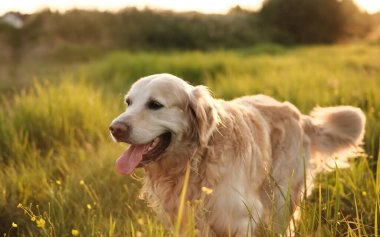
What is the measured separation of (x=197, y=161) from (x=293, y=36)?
2520 centimetres

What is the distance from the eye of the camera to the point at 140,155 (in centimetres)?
267

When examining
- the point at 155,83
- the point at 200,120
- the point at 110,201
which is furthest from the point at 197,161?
the point at 110,201

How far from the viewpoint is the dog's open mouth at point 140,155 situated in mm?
2658

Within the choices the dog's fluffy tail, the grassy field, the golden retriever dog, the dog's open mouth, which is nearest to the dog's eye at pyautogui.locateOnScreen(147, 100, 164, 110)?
the golden retriever dog

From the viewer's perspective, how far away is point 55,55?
15219 millimetres

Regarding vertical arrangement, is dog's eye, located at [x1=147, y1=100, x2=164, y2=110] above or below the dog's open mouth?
above

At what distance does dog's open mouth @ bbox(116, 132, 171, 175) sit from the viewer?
2658 mm

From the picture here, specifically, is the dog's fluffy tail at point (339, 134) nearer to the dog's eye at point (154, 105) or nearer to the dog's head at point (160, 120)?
the dog's head at point (160, 120)

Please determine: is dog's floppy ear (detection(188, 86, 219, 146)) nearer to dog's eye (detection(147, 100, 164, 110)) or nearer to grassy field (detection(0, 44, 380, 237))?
dog's eye (detection(147, 100, 164, 110))

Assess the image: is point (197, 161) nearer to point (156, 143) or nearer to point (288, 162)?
point (156, 143)

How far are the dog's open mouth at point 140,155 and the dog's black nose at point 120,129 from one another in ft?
0.51

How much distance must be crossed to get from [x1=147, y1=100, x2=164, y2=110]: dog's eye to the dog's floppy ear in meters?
0.20

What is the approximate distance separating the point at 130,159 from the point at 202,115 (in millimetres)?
511

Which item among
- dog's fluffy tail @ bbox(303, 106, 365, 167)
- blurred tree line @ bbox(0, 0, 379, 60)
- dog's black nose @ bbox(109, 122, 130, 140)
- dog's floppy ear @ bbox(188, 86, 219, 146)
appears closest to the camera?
dog's black nose @ bbox(109, 122, 130, 140)
